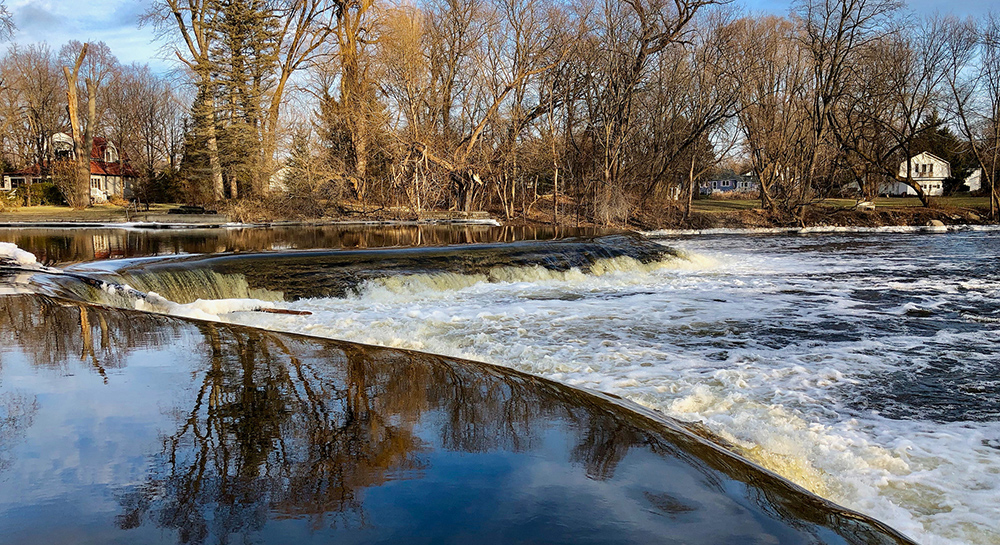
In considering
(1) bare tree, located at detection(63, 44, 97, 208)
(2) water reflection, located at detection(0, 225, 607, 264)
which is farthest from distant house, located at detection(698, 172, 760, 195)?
(1) bare tree, located at detection(63, 44, 97, 208)

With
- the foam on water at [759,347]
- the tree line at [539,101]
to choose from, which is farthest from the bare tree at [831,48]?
the foam on water at [759,347]

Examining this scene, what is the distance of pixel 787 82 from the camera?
134 feet

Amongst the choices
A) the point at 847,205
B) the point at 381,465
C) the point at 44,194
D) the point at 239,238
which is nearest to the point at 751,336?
the point at 381,465

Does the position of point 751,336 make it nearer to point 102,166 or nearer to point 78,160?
point 78,160

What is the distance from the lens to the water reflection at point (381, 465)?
305 centimetres

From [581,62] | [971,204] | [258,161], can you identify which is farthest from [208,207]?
[971,204]

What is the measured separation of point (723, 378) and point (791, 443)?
6.43 feet

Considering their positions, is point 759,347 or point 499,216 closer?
point 759,347

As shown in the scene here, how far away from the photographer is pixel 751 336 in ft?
30.9

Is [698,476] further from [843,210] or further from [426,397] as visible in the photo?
[843,210]

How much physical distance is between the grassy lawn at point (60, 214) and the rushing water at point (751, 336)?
2253cm

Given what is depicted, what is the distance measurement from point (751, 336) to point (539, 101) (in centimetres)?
2897

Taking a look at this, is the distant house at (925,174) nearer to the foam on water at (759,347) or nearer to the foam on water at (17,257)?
the foam on water at (759,347)

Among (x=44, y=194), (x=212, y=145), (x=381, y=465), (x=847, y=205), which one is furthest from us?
(x=847, y=205)
